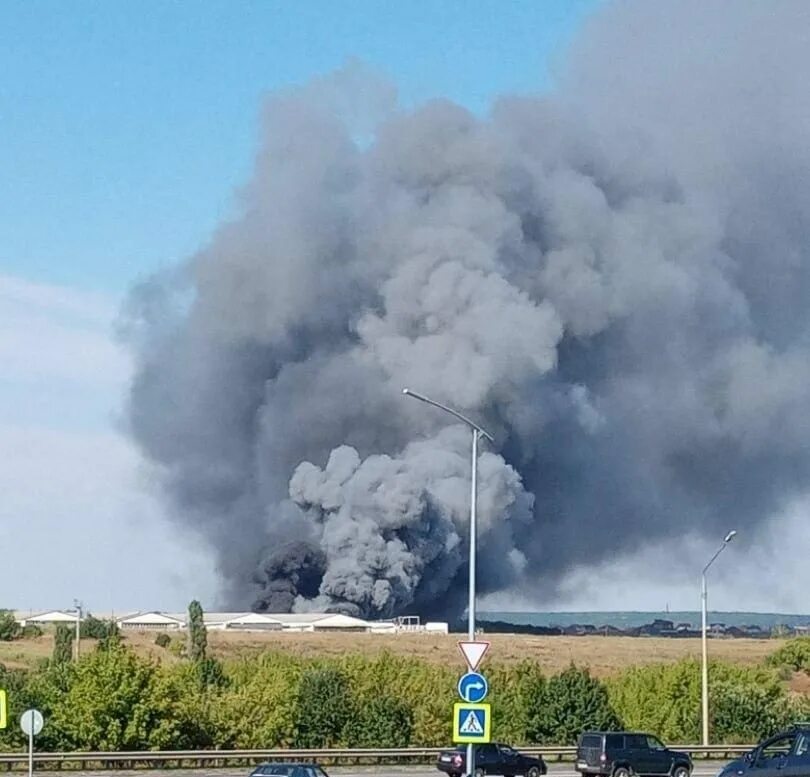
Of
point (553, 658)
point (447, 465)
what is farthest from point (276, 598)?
point (553, 658)

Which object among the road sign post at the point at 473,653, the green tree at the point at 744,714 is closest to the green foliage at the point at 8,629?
the green tree at the point at 744,714

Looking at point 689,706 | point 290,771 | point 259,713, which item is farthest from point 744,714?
point 290,771

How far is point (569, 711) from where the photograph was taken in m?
50.4

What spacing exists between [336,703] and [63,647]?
54.9ft

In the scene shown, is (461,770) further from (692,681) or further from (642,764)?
(692,681)

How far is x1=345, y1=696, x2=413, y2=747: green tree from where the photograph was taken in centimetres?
4775

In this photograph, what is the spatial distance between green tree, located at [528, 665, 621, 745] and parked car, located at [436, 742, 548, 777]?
423 inches

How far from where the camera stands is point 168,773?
4009 centimetres

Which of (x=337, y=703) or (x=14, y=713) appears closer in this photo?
(x=14, y=713)

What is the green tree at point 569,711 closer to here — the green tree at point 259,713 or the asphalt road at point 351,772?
the asphalt road at point 351,772

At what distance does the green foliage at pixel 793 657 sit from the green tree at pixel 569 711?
21.0m

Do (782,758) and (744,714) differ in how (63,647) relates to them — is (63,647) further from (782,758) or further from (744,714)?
(782,758)

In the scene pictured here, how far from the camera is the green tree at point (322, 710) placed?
47375mm

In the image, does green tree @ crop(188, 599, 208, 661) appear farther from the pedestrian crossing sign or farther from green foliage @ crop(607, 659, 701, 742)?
the pedestrian crossing sign
